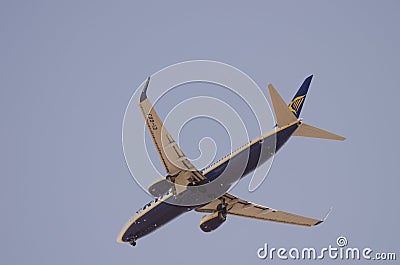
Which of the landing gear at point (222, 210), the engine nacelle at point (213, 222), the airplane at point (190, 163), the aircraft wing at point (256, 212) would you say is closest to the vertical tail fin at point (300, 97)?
the airplane at point (190, 163)

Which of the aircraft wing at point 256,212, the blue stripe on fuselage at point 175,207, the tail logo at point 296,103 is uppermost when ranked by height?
the tail logo at point 296,103

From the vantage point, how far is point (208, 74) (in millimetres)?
53812

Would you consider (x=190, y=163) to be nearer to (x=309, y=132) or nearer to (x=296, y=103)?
Answer: (x=309, y=132)

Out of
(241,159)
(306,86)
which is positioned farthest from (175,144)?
(306,86)

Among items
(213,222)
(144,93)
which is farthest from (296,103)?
(144,93)

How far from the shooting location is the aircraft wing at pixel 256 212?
64875 millimetres

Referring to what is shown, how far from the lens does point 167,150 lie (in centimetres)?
5059

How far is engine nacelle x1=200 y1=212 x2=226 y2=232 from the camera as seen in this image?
6322cm

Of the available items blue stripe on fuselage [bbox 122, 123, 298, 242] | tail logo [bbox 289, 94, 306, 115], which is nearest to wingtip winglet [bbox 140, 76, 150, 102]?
blue stripe on fuselage [bbox 122, 123, 298, 242]

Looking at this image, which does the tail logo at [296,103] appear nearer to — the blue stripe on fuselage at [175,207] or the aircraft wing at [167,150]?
the blue stripe on fuselage at [175,207]

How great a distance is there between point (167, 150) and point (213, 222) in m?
15.0

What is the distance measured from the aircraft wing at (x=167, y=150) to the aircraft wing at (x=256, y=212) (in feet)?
37.0

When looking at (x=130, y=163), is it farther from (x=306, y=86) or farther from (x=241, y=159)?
(x=306, y=86)

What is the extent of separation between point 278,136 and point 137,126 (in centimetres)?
1154
